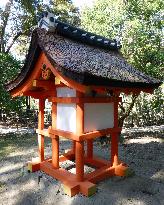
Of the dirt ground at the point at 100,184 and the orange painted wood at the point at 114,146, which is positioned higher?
the orange painted wood at the point at 114,146

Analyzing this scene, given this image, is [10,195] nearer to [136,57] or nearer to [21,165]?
[21,165]

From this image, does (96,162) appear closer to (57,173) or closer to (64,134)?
(57,173)

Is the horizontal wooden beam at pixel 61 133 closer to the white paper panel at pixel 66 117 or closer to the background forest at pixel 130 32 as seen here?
the white paper panel at pixel 66 117

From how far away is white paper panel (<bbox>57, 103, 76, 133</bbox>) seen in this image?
6341 millimetres

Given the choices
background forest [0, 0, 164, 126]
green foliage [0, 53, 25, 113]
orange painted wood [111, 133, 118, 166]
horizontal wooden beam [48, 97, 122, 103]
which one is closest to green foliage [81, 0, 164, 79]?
background forest [0, 0, 164, 126]

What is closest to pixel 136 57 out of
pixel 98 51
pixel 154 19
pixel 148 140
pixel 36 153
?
pixel 154 19

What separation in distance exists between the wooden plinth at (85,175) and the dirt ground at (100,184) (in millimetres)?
137

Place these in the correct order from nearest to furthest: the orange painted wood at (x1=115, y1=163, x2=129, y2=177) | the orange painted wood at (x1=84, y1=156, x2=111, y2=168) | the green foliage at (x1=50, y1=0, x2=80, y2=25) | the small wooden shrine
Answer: the small wooden shrine → the orange painted wood at (x1=115, y1=163, x2=129, y2=177) → the orange painted wood at (x1=84, y1=156, x2=111, y2=168) → the green foliage at (x1=50, y1=0, x2=80, y2=25)

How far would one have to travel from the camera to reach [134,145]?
10992mm

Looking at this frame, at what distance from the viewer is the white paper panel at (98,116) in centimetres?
636

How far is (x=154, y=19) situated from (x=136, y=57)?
2012mm

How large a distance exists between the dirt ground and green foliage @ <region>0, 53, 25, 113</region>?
4141mm

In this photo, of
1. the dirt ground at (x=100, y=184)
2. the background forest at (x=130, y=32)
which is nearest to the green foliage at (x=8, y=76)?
the background forest at (x=130, y=32)

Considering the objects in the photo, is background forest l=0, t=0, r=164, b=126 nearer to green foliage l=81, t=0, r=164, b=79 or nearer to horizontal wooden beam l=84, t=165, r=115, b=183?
green foliage l=81, t=0, r=164, b=79
